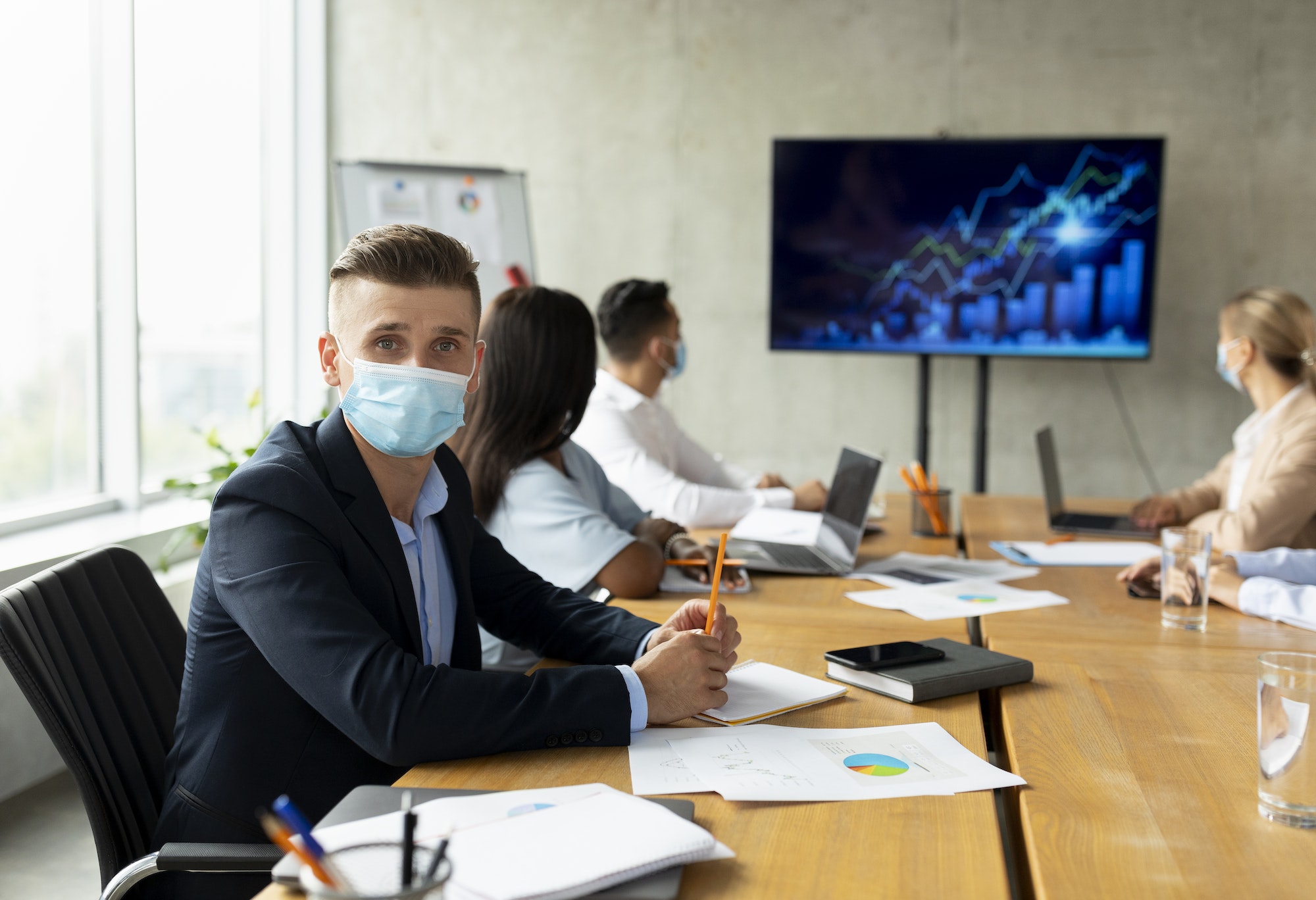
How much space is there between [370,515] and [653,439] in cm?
191

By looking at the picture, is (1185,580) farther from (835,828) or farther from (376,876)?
(376,876)

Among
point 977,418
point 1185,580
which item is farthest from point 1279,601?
point 977,418

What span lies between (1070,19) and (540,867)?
4.61 metres

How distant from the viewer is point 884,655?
1511mm

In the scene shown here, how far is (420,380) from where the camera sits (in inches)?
56.6

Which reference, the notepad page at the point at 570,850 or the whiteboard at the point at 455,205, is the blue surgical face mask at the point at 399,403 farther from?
the whiteboard at the point at 455,205

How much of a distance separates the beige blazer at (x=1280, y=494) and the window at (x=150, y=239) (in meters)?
3.04

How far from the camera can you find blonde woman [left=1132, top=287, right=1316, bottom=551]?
8.36 ft

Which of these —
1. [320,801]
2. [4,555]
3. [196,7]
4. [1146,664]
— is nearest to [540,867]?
[320,801]

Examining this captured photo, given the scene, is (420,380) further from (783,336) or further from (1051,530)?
(783,336)

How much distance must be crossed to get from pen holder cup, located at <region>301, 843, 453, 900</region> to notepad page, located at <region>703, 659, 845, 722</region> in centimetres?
56

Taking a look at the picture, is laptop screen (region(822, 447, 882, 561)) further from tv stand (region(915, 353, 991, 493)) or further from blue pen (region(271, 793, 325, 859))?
tv stand (region(915, 353, 991, 493))

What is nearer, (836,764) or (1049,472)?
(836,764)

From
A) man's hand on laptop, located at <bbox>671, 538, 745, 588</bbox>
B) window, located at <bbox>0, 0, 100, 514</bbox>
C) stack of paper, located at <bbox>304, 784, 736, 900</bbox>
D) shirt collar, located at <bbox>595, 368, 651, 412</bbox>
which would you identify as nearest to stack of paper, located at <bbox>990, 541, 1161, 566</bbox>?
man's hand on laptop, located at <bbox>671, 538, 745, 588</bbox>
